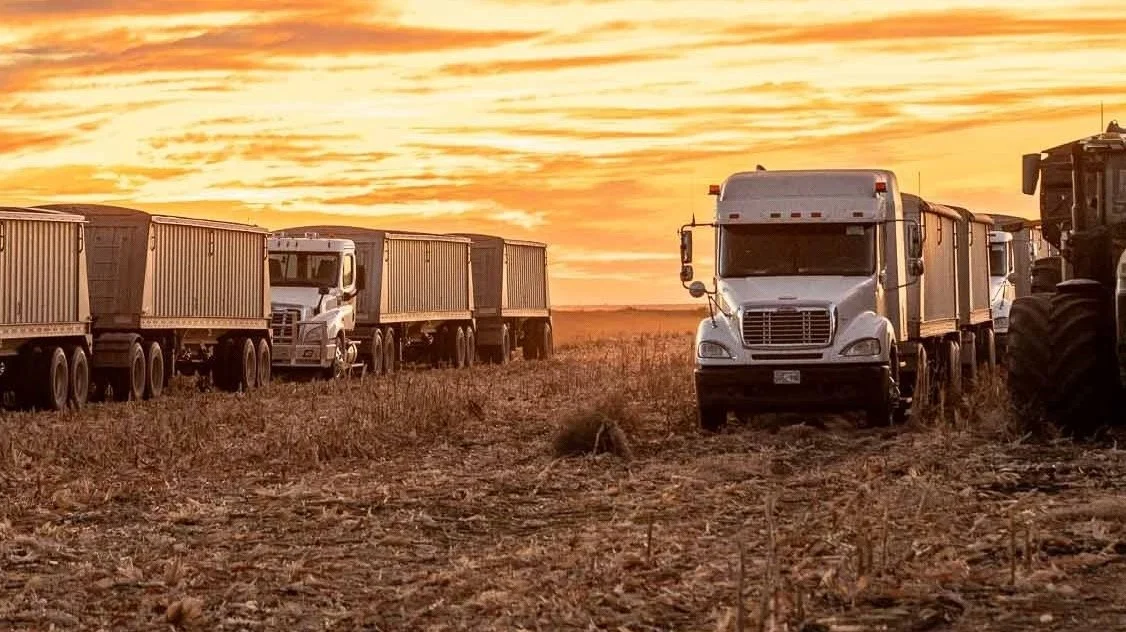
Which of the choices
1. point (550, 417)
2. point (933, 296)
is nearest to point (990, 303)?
point (933, 296)

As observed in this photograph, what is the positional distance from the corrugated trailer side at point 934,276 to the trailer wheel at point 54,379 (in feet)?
42.0

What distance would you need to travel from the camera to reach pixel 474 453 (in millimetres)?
20078

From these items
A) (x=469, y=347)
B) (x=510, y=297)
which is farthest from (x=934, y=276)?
(x=510, y=297)

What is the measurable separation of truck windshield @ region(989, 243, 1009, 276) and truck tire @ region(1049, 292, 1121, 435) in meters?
20.9

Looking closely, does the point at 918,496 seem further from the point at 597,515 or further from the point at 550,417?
the point at 550,417

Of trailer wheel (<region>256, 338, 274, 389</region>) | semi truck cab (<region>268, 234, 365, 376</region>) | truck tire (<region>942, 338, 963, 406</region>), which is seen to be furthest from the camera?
semi truck cab (<region>268, 234, 365, 376</region>)

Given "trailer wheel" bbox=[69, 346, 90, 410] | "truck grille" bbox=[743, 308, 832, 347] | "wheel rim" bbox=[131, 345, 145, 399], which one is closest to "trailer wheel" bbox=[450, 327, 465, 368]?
"wheel rim" bbox=[131, 345, 145, 399]

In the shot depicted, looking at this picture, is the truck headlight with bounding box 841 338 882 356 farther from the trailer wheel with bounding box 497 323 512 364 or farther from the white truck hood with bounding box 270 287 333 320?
the trailer wheel with bounding box 497 323 512 364

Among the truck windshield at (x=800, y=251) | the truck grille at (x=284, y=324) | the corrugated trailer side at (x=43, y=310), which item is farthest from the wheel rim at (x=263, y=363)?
the truck windshield at (x=800, y=251)

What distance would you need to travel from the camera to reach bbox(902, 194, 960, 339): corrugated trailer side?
82.2ft

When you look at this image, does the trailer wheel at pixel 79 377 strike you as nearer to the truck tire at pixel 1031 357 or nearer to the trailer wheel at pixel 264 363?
the trailer wheel at pixel 264 363

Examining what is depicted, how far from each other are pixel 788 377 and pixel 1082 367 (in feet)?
13.8

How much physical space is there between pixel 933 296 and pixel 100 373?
540 inches

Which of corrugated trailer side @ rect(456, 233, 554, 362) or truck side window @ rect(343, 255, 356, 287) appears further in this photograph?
corrugated trailer side @ rect(456, 233, 554, 362)
